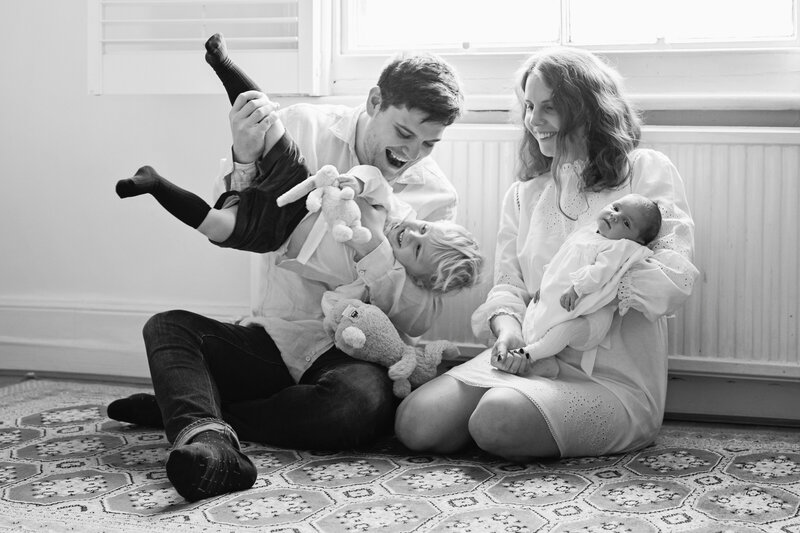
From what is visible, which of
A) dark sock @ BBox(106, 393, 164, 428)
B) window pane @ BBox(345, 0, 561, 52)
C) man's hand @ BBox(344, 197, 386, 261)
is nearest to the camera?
man's hand @ BBox(344, 197, 386, 261)

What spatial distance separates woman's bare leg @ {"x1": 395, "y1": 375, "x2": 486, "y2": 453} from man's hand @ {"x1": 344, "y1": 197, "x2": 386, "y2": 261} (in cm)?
31

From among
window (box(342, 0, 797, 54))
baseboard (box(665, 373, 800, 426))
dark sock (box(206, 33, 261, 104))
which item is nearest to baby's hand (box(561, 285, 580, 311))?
baseboard (box(665, 373, 800, 426))

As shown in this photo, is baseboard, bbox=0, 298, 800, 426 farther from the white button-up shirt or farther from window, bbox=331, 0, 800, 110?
window, bbox=331, 0, 800, 110

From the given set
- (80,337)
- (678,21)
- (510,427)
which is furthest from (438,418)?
(80,337)

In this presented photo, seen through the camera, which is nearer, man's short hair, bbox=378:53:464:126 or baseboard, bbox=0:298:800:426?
man's short hair, bbox=378:53:464:126

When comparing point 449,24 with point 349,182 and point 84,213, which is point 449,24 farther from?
point 84,213

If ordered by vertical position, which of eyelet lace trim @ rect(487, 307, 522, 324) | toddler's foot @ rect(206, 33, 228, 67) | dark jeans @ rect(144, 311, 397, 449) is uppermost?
toddler's foot @ rect(206, 33, 228, 67)

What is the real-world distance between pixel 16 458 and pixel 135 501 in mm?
409

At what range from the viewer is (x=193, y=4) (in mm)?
2338

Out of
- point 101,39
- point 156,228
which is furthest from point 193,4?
point 156,228

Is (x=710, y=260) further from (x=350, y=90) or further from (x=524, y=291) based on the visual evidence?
(x=350, y=90)

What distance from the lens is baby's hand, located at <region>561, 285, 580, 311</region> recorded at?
1.68m

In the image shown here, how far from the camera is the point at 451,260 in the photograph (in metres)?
1.85

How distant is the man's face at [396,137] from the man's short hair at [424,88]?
0.02m
